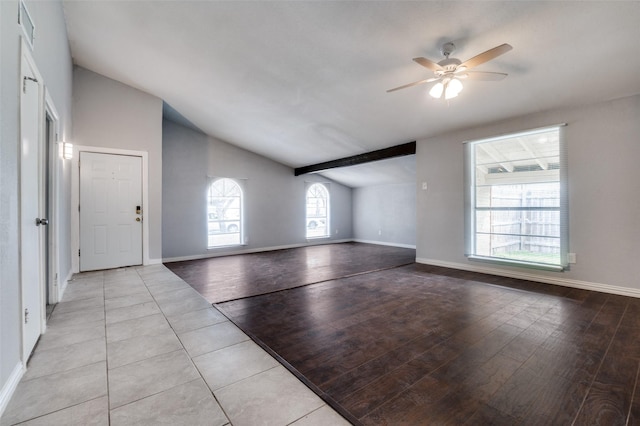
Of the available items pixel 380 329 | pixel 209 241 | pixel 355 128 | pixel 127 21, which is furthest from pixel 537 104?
pixel 209 241

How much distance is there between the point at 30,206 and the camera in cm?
190

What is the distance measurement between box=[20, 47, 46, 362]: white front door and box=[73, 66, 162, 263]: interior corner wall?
2.55 meters

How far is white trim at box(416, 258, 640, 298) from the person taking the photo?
10.8 feet

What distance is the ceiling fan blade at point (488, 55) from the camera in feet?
7.11

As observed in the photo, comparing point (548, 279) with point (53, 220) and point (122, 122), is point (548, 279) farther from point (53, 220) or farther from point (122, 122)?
point (122, 122)

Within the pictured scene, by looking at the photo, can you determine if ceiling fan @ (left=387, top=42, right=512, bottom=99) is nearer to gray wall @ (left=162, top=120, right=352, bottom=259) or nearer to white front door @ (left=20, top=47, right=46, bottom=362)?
white front door @ (left=20, top=47, right=46, bottom=362)

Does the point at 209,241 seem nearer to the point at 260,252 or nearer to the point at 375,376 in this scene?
the point at 260,252

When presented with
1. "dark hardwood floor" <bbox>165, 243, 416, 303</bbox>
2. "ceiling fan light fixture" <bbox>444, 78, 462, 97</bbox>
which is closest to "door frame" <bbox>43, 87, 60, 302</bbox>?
"dark hardwood floor" <bbox>165, 243, 416, 303</bbox>

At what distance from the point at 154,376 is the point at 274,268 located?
3.28 metres

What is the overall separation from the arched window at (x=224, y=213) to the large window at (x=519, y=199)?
5.08 m

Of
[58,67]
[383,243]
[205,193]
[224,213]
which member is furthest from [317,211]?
[58,67]

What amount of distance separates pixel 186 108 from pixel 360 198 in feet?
18.8

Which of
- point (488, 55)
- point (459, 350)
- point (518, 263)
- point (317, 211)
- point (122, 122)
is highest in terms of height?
point (122, 122)

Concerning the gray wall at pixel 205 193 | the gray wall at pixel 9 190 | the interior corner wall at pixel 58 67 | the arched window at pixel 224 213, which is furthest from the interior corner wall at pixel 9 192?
the arched window at pixel 224 213
